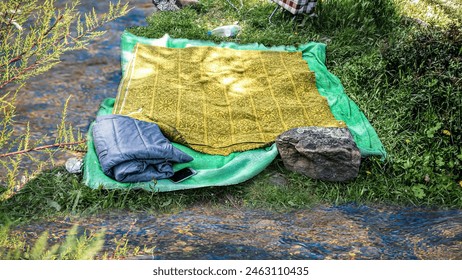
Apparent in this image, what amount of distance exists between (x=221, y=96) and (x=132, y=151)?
1.45m

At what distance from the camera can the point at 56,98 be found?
437 cm

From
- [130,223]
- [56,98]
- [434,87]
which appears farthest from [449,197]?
[56,98]

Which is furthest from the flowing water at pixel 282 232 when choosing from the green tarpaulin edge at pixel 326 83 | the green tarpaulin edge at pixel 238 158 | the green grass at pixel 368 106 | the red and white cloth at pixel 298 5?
the red and white cloth at pixel 298 5

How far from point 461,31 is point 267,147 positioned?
8.02ft

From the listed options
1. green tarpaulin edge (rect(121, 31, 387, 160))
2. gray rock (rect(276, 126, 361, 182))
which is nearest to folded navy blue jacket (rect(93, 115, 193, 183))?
gray rock (rect(276, 126, 361, 182))

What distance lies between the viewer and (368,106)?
4570 millimetres

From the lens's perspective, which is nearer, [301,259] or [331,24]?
[301,259]

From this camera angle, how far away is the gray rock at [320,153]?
3.55 m

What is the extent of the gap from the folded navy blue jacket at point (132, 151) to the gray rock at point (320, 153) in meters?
0.80

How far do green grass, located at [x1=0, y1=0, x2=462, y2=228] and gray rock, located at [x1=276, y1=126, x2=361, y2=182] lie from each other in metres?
0.08

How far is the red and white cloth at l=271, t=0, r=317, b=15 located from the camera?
5750 millimetres

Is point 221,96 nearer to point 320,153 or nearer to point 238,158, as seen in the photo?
point 238,158
